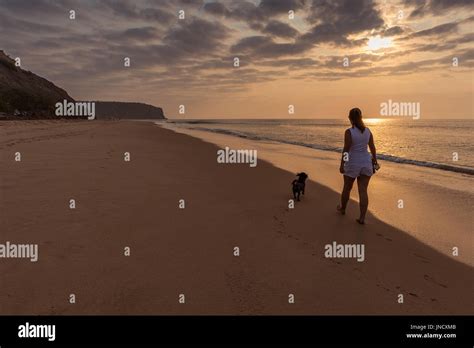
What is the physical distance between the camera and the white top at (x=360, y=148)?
23.6ft

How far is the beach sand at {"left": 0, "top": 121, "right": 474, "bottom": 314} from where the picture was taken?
3.74m

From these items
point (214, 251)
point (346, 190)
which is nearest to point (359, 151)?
point (346, 190)

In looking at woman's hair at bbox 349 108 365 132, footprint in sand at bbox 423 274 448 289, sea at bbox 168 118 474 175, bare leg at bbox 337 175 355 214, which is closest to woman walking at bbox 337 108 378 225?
woman's hair at bbox 349 108 365 132

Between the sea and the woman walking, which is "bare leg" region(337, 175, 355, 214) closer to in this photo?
the woman walking

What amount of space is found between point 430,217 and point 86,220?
7.68m

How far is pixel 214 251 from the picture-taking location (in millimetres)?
5121

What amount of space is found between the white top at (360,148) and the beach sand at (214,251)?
1297 mm

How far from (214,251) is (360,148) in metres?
4.17

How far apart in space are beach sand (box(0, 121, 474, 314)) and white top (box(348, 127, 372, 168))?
130 centimetres

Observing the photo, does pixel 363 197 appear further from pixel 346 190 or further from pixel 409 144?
pixel 409 144
